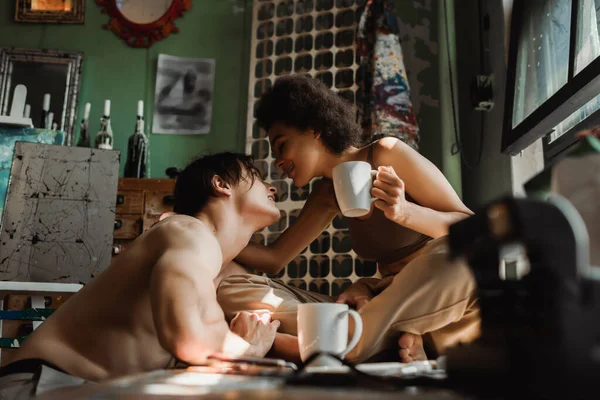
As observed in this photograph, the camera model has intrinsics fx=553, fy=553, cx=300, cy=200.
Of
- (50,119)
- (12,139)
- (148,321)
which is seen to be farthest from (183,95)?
(148,321)

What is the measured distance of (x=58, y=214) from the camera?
226cm

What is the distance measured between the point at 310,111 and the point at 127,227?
1.33m

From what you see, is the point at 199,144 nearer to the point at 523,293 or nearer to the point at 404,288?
the point at 404,288

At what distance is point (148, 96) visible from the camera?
350 centimetres

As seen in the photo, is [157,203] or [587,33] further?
[157,203]

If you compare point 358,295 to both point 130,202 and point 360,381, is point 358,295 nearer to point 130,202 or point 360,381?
point 360,381

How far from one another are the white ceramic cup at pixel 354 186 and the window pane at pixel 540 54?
0.92 meters

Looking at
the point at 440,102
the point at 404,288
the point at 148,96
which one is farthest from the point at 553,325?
the point at 148,96

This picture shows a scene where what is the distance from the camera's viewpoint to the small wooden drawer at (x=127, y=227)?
2.76 meters

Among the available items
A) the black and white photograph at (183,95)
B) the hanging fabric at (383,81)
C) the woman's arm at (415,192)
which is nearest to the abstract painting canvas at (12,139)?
the black and white photograph at (183,95)

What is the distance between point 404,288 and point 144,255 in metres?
0.52

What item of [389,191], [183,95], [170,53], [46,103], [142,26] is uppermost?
[142,26]

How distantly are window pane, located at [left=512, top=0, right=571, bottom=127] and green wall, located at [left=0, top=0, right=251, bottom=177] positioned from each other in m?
1.74

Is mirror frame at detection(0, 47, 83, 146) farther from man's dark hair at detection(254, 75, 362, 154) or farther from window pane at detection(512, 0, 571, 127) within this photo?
window pane at detection(512, 0, 571, 127)
